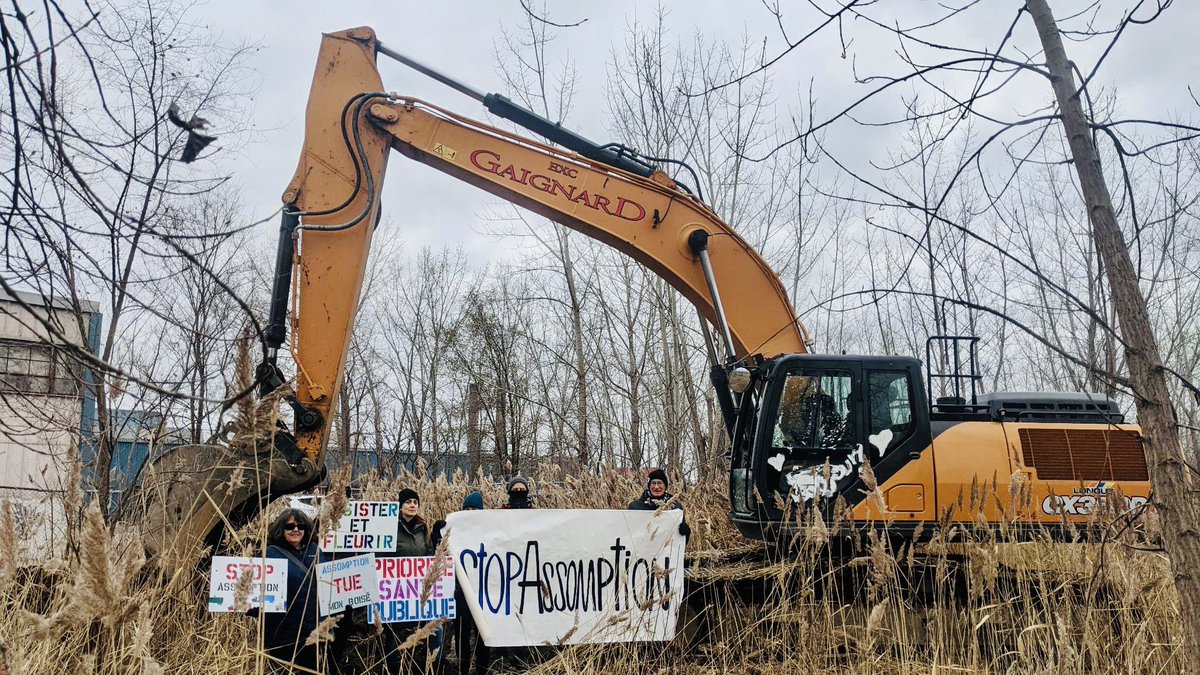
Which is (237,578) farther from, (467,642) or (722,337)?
(722,337)

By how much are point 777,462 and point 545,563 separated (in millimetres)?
1918

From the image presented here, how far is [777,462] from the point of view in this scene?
6.76 metres

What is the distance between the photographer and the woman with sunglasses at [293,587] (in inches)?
178

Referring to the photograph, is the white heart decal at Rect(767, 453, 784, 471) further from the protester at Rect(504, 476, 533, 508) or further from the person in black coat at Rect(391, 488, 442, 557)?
the person in black coat at Rect(391, 488, 442, 557)

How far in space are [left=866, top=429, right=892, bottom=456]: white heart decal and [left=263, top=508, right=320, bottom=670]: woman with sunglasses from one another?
400 centimetres

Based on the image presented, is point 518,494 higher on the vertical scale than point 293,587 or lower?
higher

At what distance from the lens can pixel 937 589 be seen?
4.86m

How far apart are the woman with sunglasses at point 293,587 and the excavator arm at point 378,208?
0.82 meters

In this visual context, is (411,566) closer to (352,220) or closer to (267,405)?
(267,405)

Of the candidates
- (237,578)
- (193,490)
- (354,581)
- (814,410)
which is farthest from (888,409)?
(237,578)

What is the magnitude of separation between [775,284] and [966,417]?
1903 mm

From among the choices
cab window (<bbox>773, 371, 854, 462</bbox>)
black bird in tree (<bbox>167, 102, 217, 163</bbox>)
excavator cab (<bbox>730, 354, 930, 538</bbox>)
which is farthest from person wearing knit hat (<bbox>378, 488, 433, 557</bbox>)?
black bird in tree (<bbox>167, 102, 217, 163</bbox>)

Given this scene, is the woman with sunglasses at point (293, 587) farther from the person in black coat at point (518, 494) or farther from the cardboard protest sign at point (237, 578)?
the person in black coat at point (518, 494)

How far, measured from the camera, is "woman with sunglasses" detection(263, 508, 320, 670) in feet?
14.8
